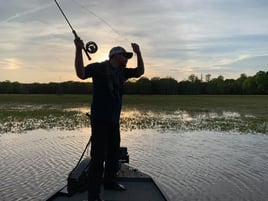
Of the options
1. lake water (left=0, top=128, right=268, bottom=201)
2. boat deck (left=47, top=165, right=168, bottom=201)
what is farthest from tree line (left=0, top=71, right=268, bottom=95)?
boat deck (left=47, top=165, right=168, bottom=201)

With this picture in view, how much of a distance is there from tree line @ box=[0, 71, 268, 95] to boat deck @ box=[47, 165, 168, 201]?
91904 mm

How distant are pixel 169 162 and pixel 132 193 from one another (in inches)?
261

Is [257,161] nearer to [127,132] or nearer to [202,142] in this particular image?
[202,142]

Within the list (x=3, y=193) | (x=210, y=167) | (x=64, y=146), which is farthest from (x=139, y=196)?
(x=64, y=146)

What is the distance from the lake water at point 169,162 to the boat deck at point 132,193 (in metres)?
1.70

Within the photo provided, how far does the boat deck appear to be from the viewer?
6779mm

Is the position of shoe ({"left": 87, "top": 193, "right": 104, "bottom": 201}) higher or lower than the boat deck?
higher

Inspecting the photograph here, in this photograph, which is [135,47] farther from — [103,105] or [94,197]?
[94,197]

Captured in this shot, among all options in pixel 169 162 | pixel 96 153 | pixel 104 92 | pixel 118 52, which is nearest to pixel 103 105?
pixel 104 92

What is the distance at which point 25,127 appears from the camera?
24.4 m

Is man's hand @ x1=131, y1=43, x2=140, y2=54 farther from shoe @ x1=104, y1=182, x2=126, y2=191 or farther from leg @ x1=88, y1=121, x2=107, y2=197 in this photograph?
shoe @ x1=104, y1=182, x2=126, y2=191

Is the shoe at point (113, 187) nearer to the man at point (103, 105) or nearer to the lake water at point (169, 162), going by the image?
the man at point (103, 105)

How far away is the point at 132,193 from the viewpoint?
7133mm

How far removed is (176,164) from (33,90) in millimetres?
105816
